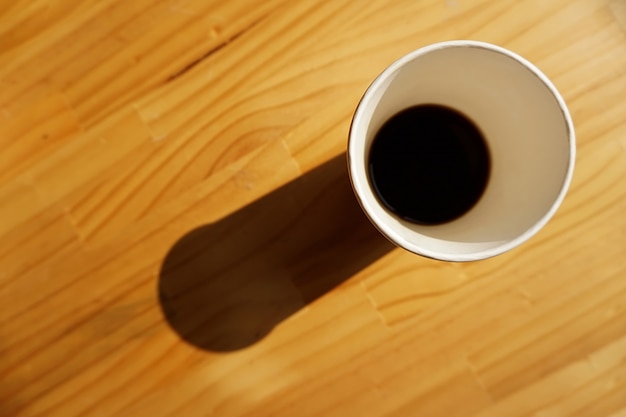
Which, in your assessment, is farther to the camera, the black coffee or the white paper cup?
the black coffee

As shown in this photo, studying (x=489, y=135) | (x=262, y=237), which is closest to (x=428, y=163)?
(x=489, y=135)

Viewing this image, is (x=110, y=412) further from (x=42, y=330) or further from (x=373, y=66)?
(x=373, y=66)

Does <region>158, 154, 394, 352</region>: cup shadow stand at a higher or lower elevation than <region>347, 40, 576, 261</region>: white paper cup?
lower

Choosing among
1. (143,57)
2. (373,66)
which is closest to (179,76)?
(143,57)

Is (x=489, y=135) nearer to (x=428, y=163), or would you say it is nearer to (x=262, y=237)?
(x=428, y=163)
